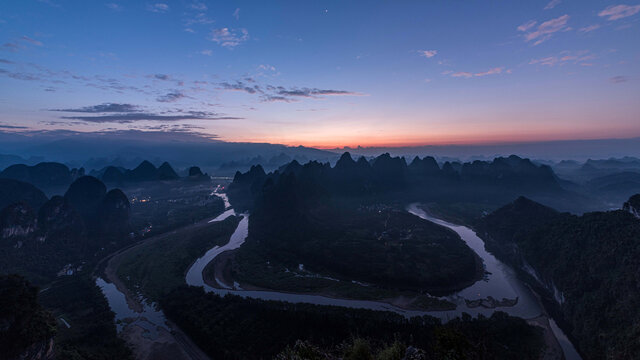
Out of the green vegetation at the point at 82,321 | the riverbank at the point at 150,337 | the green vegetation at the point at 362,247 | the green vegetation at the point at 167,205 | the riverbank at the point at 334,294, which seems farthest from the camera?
the green vegetation at the point at 167,205

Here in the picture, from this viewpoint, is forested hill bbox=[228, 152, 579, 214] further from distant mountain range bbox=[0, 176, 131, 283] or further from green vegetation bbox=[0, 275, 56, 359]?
green vegetation bbox=[0, 275, 56, 359]

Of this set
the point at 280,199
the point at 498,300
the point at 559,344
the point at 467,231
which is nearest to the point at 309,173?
the point at 280,199

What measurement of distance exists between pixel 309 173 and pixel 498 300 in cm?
9978

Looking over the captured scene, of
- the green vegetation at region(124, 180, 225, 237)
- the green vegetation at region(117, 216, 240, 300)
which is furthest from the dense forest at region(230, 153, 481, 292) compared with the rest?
the green vegetation at region(124, 180, 225, 237)

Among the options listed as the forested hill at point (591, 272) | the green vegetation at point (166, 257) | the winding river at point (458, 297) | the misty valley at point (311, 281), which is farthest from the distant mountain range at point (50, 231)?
the forested hill at point (591, 272)

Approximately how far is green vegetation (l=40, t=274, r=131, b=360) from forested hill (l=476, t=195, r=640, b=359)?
5808 cm

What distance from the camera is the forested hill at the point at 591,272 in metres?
29.5

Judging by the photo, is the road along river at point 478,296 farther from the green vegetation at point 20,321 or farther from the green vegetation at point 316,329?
the green vegetation at point 20,321

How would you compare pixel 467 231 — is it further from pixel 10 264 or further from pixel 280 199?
pixel 10 264

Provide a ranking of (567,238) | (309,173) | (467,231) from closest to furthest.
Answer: (567,238) → (467,231) → (309,173)

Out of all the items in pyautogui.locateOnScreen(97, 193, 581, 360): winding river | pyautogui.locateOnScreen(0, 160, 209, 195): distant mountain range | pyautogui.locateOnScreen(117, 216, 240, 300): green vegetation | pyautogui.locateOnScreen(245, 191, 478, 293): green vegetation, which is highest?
pyautogui.locateOnScreen(0, 160, 209, 195): distant mountain range

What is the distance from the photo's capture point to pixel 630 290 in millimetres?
30812

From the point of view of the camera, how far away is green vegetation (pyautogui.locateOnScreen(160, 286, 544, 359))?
3272 cm

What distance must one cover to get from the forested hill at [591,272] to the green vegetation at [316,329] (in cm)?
686
